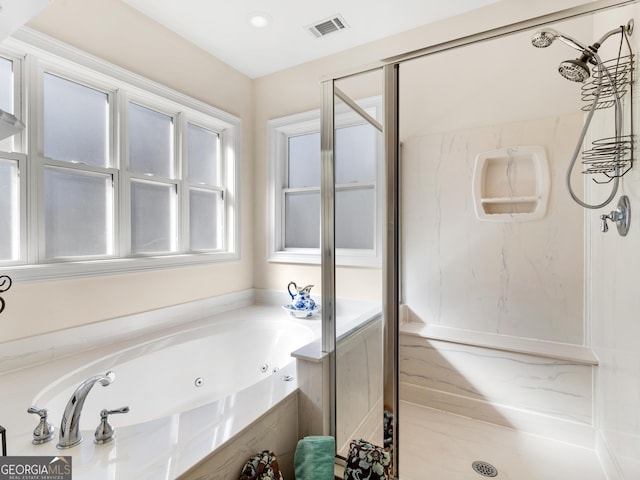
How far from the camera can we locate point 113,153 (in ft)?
6.15

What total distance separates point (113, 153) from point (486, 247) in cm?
243

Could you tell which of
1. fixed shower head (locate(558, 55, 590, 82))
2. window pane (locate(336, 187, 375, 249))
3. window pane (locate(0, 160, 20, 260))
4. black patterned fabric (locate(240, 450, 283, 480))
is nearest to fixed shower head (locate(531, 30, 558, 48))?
fixed shower head (locate(558, 55, 590, 82))

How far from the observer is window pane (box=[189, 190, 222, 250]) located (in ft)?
7.93

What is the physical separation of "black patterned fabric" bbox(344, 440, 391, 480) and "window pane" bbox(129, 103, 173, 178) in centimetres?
202

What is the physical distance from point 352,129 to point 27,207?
165cm

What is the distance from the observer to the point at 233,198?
2648mm

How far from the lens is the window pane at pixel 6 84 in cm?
148

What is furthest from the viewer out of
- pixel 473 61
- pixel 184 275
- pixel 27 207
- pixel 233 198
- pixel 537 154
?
pixel 233 198

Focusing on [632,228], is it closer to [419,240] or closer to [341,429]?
[419,240]

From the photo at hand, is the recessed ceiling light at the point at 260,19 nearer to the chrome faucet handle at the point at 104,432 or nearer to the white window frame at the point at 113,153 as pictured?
the white window frame at the point at 113,153

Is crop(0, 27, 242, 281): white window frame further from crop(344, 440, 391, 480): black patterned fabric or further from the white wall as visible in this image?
the white wall

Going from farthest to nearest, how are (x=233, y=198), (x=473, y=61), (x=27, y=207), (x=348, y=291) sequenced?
(x=233, y=198) → (x=473, y=61) → (x=27, y=207) → (x=348, y=291)

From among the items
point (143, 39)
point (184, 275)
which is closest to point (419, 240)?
point (184, 275)

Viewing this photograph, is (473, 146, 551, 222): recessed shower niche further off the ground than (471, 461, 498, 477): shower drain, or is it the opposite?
(473, 146, 551, 222): recessed shower niche
